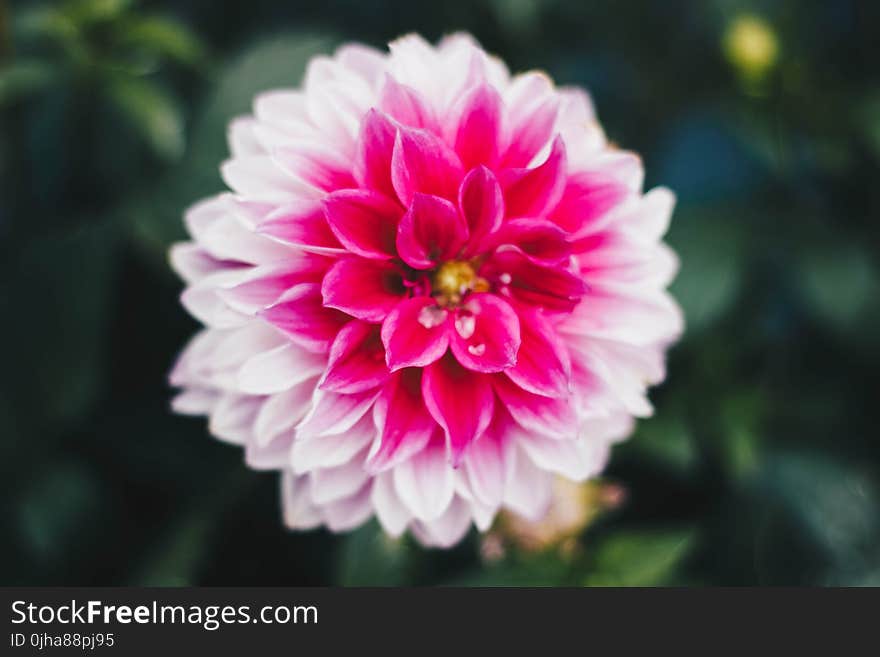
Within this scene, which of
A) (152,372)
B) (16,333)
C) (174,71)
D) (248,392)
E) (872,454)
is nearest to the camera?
(248,392)

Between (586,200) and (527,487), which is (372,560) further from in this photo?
(586,200)

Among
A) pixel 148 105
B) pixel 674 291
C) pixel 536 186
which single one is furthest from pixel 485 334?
pixel 674 291

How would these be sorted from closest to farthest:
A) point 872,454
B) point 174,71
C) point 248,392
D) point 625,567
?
point 248,392 < point 625,567 < point 174,71 < point 872,454

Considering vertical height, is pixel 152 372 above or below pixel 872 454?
above

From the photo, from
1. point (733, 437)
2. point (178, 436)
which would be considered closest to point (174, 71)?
point (178, 436)

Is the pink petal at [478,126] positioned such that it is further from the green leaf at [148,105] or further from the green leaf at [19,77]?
the green leaf at [19,77]

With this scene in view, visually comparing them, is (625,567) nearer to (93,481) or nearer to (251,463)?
(251,463)
